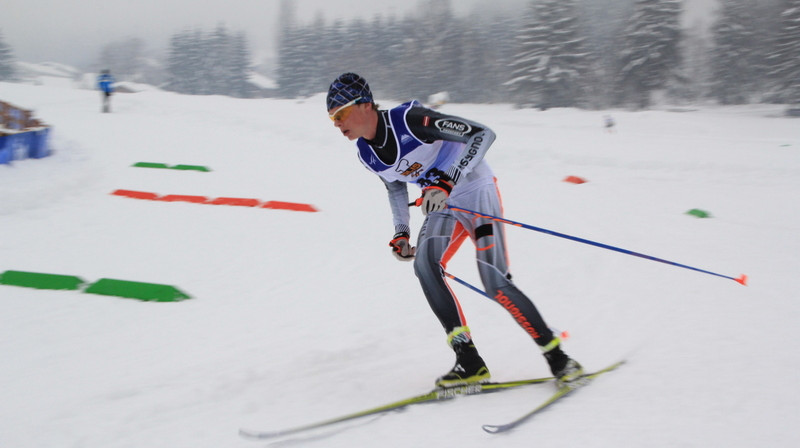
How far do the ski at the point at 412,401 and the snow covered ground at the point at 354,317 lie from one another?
8 cm

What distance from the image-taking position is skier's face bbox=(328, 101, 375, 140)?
291 centimetres

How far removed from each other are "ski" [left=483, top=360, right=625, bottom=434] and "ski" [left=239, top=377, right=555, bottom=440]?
7.4 inches

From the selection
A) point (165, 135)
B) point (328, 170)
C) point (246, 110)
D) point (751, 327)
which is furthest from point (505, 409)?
point (246, 110)

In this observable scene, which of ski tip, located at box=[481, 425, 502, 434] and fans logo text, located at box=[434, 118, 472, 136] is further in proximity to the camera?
fans logo text, located at box=[434, 118, 472, 136]

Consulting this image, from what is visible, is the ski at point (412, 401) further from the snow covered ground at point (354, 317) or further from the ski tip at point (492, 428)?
the ski tip at point (492, 428)

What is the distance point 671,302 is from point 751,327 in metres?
0.75

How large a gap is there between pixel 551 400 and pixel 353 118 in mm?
1859

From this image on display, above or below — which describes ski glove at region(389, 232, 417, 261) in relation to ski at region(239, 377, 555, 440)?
above

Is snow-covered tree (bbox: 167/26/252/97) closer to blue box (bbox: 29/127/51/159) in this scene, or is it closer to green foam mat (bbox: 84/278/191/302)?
blue box (bbox: 29/127/51/159)

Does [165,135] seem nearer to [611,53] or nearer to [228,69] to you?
[611,53]

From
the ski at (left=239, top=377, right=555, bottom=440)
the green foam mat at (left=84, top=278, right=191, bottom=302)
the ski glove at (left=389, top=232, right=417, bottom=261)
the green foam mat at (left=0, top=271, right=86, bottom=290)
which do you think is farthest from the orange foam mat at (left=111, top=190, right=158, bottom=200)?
the ski at (left=239, top=377, right=555, bottom=440)

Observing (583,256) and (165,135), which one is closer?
(583,256)

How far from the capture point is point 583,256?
6.21 metres

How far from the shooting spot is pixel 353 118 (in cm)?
295
